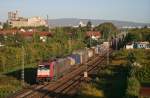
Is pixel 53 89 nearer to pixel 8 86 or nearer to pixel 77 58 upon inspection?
pixel 8 86

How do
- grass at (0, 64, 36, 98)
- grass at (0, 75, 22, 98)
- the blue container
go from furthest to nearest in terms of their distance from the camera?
the blue container < grass at (0, 64, 36, 98) < grass at (0, 75, 22, 98)

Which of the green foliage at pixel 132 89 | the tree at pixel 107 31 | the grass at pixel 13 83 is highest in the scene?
the green foliage at pixel 132 89

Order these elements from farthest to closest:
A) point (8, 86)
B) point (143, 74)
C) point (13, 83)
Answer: point (143, 74)
point (13, 83)
point (8, 86)

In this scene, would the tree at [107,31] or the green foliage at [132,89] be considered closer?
the green foliage at [132,89]

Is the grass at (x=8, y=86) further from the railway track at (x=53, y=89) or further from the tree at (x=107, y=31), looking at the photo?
the tree at (x=107, y=31)

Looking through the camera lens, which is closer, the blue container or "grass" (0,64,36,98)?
"grass" (0,64,36,98)

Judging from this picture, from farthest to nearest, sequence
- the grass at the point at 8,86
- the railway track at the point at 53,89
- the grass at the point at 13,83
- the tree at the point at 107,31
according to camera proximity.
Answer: the tree at the point at 107,31
the grass at the point at 13,83
the grass at the point at 8,86
the railway track at the point at 53,89

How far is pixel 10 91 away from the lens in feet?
107

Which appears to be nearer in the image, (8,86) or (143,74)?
(8,86)

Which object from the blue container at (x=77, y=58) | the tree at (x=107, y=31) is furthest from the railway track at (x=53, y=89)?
the tree at (x=107, y=31)

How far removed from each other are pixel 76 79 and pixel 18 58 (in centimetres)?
1892

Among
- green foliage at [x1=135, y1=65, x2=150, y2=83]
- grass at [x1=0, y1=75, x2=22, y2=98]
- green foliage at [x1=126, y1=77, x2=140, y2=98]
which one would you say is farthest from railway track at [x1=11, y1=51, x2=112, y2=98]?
green foliage at [x1=135, y1=65, x2=150, y2=83]

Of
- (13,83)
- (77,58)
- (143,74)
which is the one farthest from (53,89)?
(77,58)

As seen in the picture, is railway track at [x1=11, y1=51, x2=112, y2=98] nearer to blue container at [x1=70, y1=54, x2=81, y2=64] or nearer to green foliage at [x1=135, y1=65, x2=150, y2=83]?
green foliage at [x1=135, y1=65, x2=150, y2=83]
